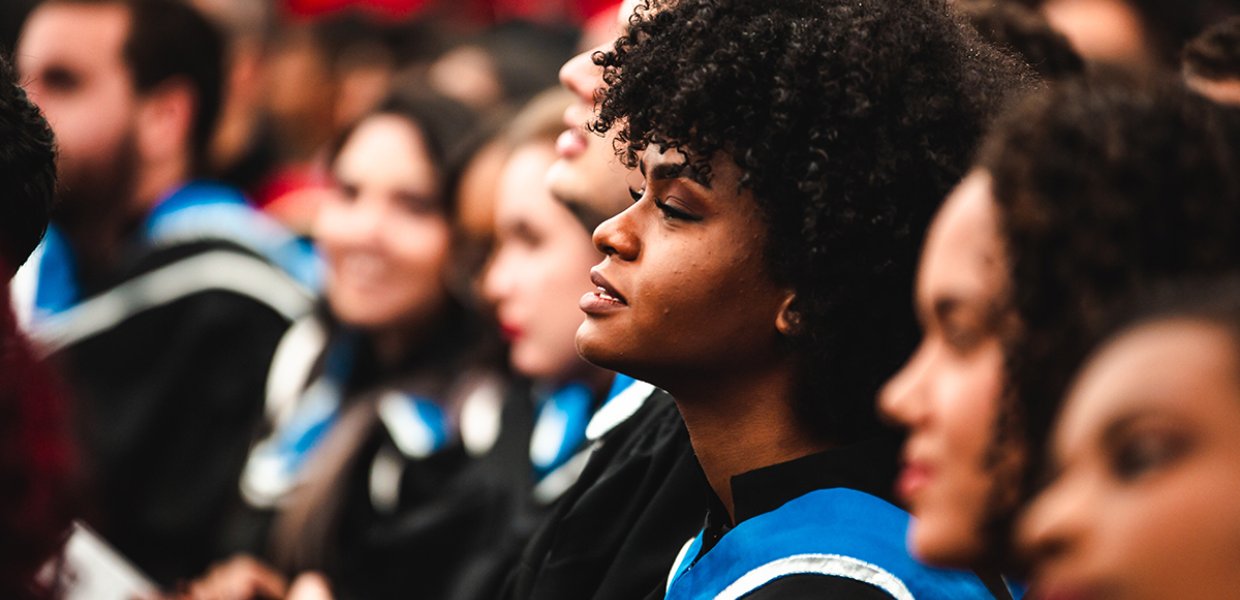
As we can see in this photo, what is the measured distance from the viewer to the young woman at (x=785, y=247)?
71.7 inches

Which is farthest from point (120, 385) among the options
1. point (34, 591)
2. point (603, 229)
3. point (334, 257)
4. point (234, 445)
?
point (34, 591)

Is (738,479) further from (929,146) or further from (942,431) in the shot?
(942,431)

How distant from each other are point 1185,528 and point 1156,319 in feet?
0.49

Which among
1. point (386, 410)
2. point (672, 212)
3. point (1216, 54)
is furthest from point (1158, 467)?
point (386, 410)

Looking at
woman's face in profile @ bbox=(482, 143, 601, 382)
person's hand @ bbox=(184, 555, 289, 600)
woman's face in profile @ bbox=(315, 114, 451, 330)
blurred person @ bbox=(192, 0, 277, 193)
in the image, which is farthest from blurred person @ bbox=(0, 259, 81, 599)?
blurred person @ bbox=(192, 0, 277, 193)

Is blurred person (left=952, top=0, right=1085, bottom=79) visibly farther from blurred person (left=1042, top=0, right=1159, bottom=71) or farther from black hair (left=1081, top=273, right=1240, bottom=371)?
black hair (left=1081, top=273, right=1240, bottom=371)

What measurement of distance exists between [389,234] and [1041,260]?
309 cm

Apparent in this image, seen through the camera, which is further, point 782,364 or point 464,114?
point 464,114

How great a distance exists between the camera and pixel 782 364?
192cm

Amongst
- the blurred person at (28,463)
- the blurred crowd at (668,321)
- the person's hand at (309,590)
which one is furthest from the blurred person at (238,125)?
the blurred person at (28,463)

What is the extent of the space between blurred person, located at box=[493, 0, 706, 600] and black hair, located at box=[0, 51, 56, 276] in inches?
28.0

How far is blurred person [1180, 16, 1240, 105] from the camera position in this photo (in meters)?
2.17

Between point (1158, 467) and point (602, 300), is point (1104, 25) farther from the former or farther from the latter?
point (1158, 467)

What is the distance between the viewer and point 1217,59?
2.21m
